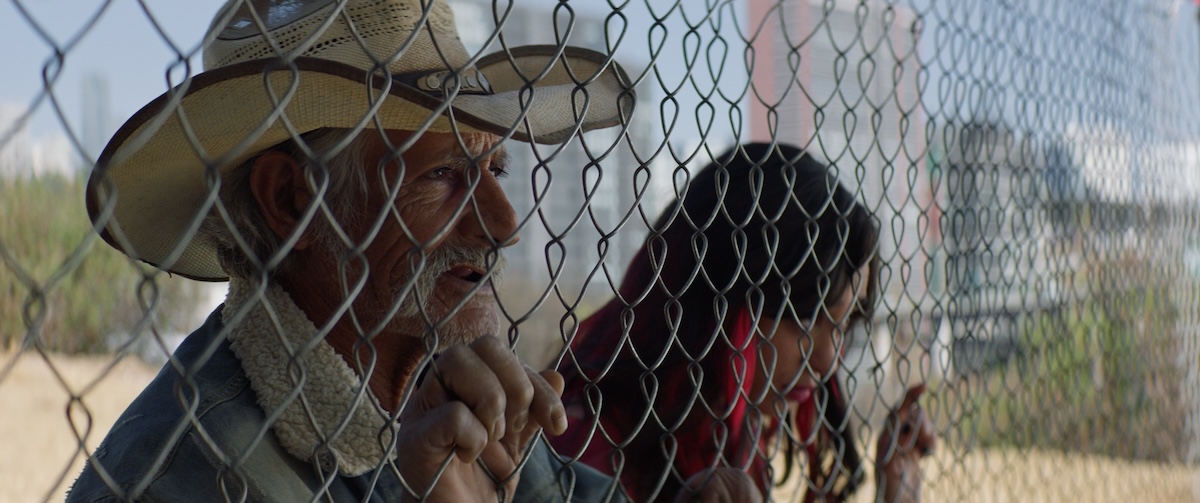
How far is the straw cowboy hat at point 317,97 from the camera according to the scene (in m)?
1.45

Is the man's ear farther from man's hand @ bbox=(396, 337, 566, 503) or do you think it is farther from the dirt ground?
the dirt ground

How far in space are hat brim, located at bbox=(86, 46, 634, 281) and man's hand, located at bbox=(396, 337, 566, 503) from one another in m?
0.27

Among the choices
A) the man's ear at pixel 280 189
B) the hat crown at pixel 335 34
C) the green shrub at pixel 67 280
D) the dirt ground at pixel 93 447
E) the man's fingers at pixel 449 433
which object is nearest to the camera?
the man's fingers at pixel 449 433

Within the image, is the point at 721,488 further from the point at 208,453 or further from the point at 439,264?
the point at 208,453

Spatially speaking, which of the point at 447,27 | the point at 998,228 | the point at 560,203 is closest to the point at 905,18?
the point at 998,228

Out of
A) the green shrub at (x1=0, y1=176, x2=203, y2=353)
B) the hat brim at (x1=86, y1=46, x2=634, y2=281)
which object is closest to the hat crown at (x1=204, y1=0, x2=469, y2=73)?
the hat brim at (x1=86, y1=46, x2=634, y2=281)

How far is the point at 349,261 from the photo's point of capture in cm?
145

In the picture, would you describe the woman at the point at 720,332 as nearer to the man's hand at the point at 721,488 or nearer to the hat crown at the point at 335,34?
the man's hand at the point at 721,488

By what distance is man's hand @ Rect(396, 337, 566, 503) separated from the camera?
3.93 feet

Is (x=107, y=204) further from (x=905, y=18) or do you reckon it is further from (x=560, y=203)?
(x=560, y=203)

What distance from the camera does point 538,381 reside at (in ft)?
4.19

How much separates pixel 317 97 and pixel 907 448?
1.75 metres

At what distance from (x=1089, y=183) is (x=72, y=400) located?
395 centimetres

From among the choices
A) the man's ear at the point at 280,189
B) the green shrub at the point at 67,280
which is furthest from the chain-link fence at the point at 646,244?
the green shrub at the point at 67,280
